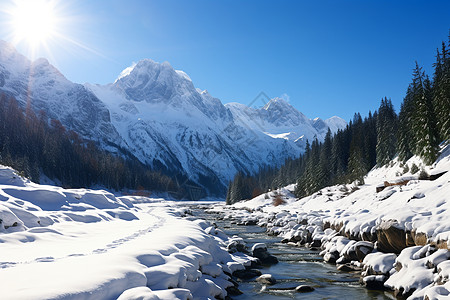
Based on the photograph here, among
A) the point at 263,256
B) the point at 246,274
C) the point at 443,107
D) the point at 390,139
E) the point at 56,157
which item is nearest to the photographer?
the point at 246,274

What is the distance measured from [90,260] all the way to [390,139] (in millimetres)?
62420

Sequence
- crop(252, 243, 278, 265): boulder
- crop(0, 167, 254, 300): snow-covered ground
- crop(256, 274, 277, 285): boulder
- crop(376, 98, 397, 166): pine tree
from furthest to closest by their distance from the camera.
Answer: crop(376, 98, 397, 166): pine tree < crop(252, 243, 278, 265): boulder < crop(256, 274, 277, 285): boulder < crop(0, 167, 254, 300): snow-covered ground

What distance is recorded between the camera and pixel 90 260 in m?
9.30

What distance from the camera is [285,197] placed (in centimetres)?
7762

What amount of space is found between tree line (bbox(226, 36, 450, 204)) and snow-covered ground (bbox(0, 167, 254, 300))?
3210 cm

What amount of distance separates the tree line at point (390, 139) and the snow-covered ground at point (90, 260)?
3210cm

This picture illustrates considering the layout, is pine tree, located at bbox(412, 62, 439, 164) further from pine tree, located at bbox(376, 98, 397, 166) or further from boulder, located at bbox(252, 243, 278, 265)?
boulder, located at bbox(252, 243, 278, 265)

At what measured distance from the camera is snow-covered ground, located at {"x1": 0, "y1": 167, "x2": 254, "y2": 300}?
6.88 m

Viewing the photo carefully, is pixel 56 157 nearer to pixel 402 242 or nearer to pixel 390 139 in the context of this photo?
pixel 390 139

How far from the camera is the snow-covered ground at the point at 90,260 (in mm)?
6875

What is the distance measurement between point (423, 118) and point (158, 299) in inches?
1639

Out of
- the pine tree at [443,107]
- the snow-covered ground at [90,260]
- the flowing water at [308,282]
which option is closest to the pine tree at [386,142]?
the pine tree at [443,107]

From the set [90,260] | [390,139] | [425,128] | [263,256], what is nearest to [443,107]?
[425,128]

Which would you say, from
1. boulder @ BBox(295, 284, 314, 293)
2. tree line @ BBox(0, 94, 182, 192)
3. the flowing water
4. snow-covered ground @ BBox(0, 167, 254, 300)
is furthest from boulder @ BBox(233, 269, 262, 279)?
tree line @ BBox(0, 94, 182, 192)
